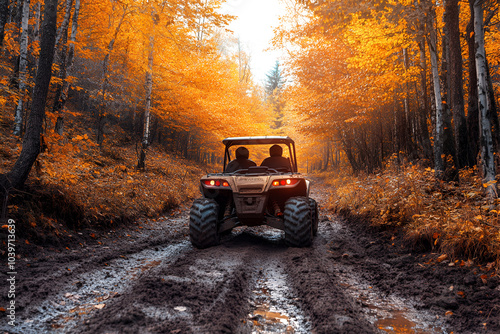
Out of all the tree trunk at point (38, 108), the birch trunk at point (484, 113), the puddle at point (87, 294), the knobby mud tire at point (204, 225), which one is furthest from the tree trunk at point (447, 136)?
the tree trunk at point (38, 108)

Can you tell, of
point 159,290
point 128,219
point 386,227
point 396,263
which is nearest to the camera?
point 159,290

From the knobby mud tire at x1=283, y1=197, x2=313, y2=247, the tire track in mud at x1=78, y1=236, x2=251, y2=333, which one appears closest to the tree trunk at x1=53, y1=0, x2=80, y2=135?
the tire track in mud at x1=78, y1=236, x2=251, y2=333

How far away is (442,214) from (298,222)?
228 centimetres

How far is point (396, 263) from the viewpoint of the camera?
4465 millimetres

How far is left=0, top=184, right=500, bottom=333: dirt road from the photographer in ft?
8.42

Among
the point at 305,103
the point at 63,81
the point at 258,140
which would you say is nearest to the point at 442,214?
the point at 258,140

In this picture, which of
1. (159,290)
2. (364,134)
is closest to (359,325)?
(159,290)

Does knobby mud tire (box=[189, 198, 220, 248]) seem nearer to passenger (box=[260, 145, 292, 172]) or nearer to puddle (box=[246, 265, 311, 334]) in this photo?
puddle (box=[246, 265, 311, 334])

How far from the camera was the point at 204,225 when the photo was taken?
509cm

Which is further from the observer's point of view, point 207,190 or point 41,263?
point 207,190

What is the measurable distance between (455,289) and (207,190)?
156 inches

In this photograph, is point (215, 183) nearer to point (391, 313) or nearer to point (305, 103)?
point (391, 313)

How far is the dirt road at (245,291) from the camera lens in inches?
101

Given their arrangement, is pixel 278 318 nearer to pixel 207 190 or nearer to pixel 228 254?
pixel 228 254
